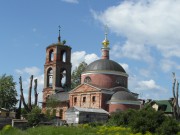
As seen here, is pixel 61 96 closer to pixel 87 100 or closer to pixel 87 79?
pixel 87 79

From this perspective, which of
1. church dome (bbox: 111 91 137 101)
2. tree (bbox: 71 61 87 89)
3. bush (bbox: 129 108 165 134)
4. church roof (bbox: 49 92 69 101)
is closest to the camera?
bush (bbox: 129 108 165 134)

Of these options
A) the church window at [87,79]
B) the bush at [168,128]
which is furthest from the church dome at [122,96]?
the bush at [168,128]

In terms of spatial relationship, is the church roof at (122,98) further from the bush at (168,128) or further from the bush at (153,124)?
the bush at (168,128)

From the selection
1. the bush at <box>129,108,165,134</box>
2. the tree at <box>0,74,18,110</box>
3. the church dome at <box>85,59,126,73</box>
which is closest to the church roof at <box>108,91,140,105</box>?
the church dome at <box>85,59,126,73</box>

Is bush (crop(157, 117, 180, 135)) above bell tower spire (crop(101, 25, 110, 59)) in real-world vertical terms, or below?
below

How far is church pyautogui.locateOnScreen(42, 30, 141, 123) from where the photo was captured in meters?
50.9

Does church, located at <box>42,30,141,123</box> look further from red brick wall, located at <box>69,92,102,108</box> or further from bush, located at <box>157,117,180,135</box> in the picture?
bush, located at <box>157,117,180,135</box>

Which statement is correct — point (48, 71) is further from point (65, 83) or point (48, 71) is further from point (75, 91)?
point (75, 91)

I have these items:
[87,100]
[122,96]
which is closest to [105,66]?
[87,100]

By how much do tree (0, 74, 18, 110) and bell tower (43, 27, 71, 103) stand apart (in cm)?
495

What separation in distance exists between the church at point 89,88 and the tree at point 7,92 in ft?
16.3

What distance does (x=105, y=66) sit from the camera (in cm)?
5531

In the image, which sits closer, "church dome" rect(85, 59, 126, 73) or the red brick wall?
the red brick wall

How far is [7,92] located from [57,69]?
27.6 feet
